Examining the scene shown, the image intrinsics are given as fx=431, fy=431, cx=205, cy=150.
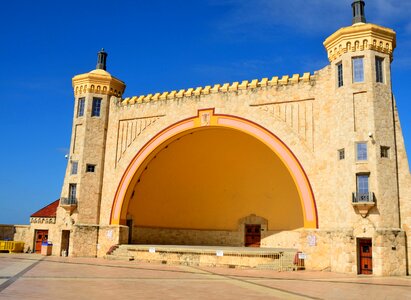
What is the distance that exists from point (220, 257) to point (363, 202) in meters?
8.32

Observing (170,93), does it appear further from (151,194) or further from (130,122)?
(151,194)

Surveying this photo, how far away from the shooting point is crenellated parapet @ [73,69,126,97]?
3156 cm

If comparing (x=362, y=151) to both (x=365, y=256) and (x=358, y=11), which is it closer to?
(x=365, y=256)

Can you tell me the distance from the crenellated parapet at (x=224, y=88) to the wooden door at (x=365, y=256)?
9539 millimetres

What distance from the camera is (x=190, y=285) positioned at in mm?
15703

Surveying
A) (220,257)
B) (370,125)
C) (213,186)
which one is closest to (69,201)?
(213,186)

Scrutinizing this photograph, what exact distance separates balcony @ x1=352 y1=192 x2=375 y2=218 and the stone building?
0.19ft

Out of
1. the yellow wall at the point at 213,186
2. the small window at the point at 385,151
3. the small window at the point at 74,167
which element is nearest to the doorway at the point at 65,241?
the small window at the point at 74,167

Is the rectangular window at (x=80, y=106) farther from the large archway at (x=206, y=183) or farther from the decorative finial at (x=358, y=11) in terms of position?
the decorative finial at (x=358, y=11)

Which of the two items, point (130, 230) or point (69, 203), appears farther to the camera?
point (130, 230)

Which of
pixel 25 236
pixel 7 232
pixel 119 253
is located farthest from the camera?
pixel 7 232

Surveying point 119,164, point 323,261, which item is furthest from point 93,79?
point 323,261

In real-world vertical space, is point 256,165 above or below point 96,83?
below

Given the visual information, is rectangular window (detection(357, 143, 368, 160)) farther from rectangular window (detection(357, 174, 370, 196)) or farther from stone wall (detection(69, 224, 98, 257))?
stone wall (detection(69, 224, 98, 257))
